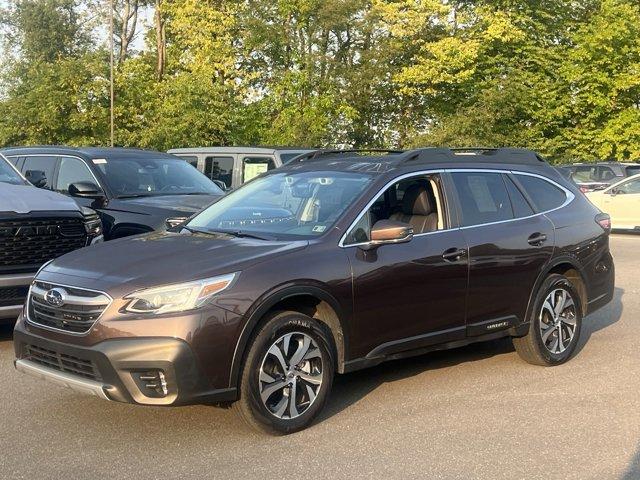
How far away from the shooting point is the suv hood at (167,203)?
373 inches

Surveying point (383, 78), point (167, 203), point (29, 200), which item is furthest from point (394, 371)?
point (383, 78)

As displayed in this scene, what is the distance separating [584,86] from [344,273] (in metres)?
35.8

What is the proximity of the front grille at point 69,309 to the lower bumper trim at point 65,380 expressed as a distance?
26 cm

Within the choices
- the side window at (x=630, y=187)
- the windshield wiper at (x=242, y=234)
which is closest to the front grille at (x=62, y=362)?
the windshield wiper at (x=242, y=234)

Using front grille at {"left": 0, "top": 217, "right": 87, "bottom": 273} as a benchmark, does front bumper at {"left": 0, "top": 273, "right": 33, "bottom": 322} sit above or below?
Result: below

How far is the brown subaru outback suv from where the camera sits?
15.6ft

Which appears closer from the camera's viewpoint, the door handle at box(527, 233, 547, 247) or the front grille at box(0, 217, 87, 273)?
the door handle at box(527, 233, 547, 247)

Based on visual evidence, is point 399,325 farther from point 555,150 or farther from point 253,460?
point 555,150

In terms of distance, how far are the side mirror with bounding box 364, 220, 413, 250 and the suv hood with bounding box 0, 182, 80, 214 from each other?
3.40m

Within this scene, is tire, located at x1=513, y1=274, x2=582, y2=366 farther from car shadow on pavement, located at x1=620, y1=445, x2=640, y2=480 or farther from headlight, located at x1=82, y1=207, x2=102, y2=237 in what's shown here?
headlight, located at x1=82, y1=207, x2=102, y2=237

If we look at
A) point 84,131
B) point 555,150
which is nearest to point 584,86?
point 555,150

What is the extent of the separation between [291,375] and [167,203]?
5063 millimetres

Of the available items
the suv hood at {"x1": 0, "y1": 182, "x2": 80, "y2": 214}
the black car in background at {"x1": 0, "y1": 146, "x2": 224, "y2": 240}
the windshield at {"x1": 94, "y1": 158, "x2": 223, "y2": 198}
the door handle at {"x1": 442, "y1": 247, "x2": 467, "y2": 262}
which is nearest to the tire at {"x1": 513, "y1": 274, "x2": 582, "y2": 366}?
the door handle at {"x1": 442, "y1": 247, "x2": 467, "y2": 262}

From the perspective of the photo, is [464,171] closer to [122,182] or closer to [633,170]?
[122,182]
